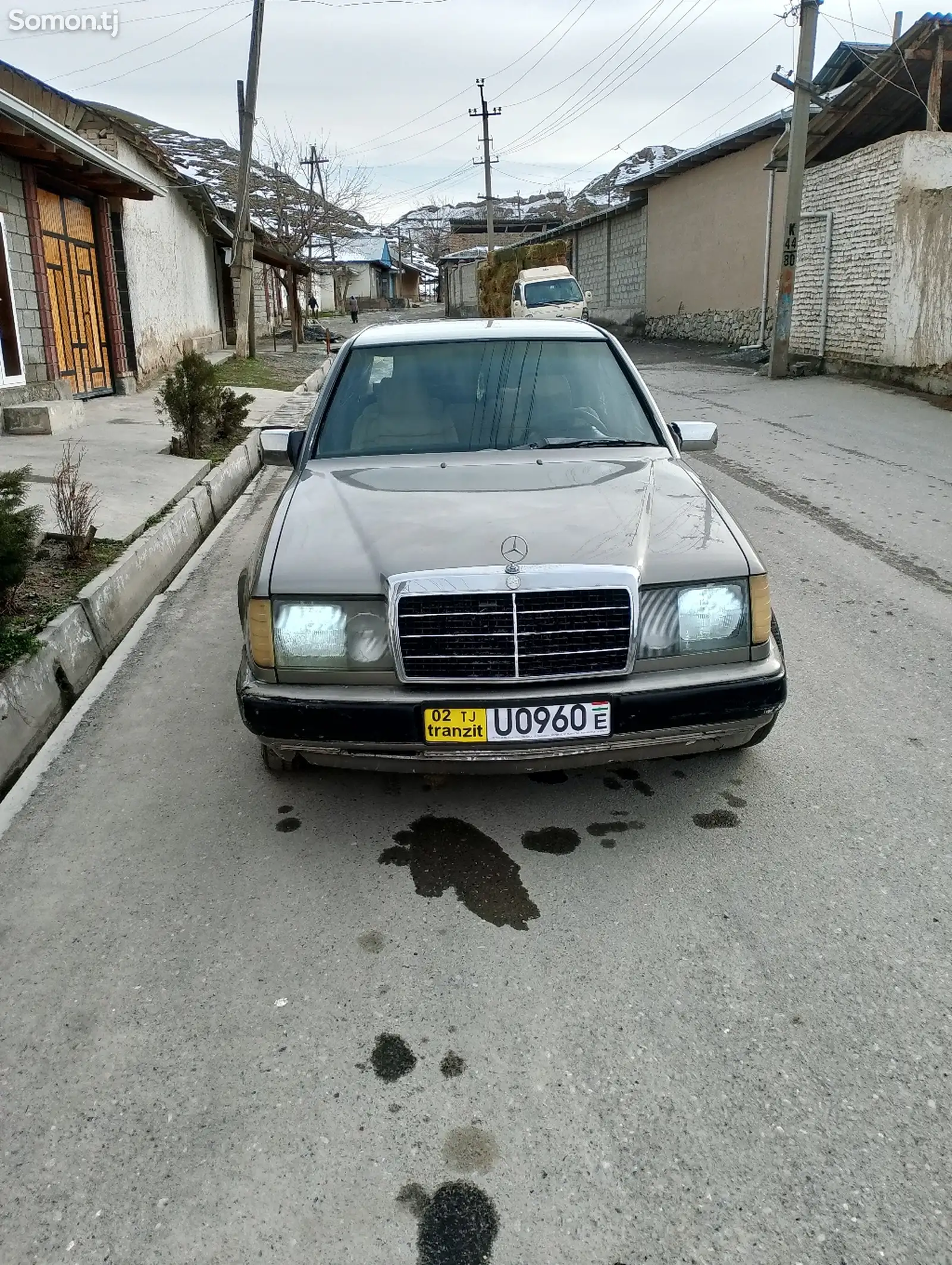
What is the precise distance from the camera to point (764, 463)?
29.5 feet

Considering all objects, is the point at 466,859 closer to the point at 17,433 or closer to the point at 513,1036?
the point at 513,1036

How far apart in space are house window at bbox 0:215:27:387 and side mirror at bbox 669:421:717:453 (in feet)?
34.1

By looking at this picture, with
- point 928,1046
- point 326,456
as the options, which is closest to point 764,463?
point 326,456

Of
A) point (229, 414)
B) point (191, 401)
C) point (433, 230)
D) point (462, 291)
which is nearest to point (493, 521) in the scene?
point (191, 401)

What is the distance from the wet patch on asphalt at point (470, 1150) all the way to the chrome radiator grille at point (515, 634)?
1.22m

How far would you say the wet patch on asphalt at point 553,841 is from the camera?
3.00 m

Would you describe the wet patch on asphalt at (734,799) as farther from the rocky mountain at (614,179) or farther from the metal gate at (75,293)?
the rocky mountain at (614,179)

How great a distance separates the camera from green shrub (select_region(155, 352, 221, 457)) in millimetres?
9430

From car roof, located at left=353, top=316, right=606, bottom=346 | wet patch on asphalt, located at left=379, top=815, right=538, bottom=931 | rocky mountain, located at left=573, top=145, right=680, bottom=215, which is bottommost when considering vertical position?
wet patch on asphalt, located at left=379, top=815, right=538, bottom=931

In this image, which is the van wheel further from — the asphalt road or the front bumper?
the front bumper

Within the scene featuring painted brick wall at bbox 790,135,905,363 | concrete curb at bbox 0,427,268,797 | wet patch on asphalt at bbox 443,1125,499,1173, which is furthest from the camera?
painted brick wall at bbox 790,135,905,363

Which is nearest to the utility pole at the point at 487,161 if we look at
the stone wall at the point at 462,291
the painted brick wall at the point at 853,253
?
the stone wall at the point at 462,291

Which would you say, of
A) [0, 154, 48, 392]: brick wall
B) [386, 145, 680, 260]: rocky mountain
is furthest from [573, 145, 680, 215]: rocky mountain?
[0, 154, 48, 392]: brick wall

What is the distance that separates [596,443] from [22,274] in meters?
11.4
